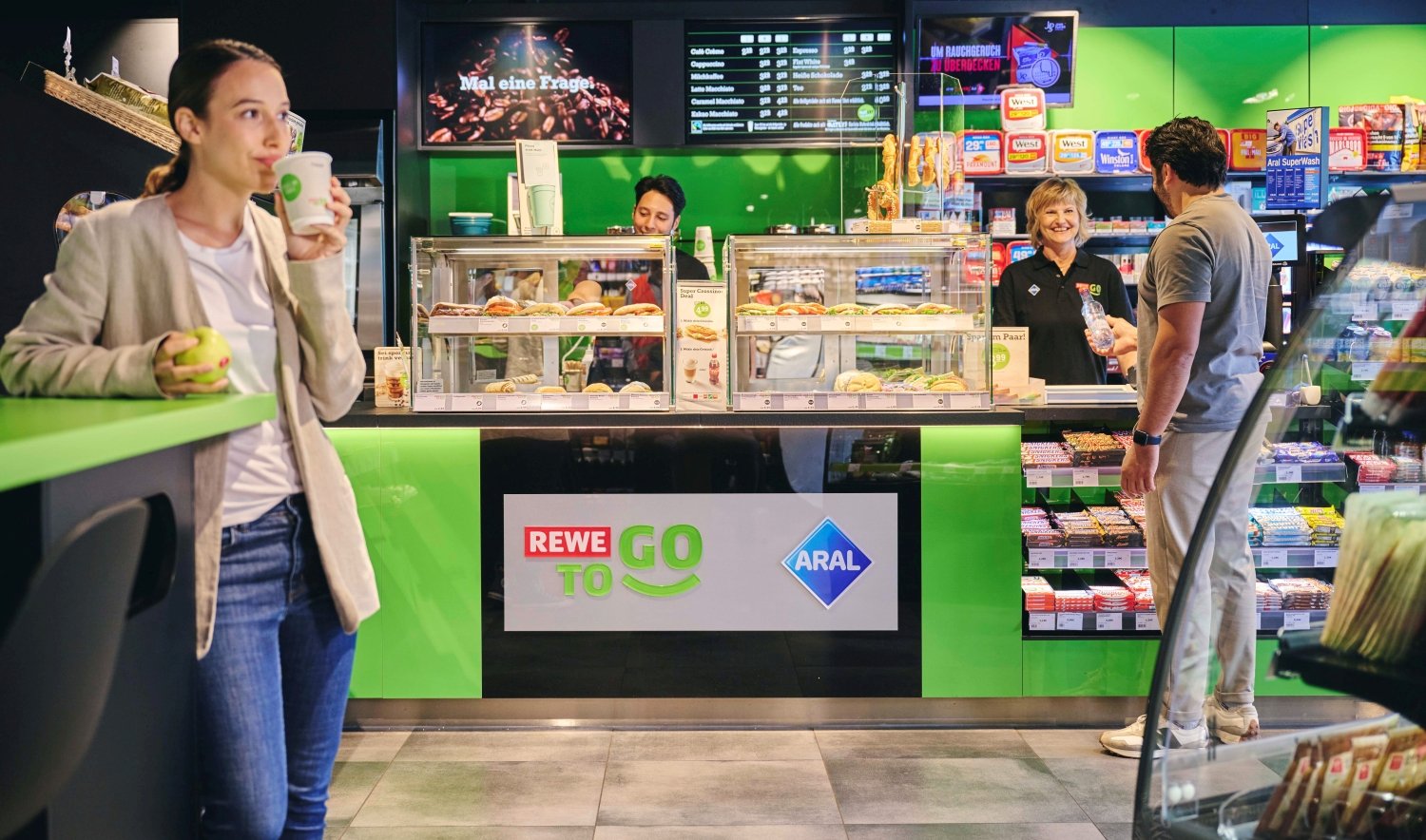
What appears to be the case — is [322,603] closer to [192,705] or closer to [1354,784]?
[192,705]

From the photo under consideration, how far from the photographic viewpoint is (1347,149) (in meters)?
5.68

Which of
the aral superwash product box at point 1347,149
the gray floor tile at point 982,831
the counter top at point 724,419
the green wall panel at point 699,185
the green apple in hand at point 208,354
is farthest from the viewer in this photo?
the green wall panel at point 699,185

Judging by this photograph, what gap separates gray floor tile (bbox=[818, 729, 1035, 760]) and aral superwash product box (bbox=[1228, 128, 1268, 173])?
10.9 feet

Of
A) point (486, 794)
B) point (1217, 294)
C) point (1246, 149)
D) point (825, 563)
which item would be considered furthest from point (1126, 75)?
point (486, 794)

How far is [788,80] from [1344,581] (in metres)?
4.99

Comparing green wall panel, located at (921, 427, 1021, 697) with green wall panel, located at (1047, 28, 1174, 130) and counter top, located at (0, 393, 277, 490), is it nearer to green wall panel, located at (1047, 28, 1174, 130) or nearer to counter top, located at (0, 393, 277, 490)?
Result: counter top, located at (0, 393, 277, 490)

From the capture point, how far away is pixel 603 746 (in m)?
3.65

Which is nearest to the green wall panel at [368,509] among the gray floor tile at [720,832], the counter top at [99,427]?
the gray floor tile at [720,832]

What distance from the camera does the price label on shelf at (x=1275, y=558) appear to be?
1.71 meters

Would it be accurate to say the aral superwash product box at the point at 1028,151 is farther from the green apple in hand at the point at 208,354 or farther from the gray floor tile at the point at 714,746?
the green apple in hand at the point at 208,354

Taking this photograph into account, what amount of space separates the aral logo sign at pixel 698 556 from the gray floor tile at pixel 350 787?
0.71m

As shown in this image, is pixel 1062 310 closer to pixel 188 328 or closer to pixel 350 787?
pixel 350 787

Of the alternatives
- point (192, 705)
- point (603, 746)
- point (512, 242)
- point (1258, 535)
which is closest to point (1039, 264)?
point (512, 242)

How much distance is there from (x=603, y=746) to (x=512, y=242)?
1623 mm
